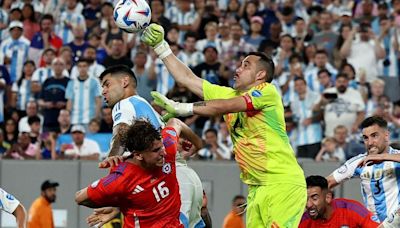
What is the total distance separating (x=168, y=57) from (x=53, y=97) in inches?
334

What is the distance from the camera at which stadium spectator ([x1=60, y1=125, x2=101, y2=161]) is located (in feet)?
58.8

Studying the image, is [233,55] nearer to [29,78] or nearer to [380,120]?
[29,78]

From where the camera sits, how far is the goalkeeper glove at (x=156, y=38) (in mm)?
10492

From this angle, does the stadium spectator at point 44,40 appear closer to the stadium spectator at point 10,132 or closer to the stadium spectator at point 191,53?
the stadium spectator at point 10,132

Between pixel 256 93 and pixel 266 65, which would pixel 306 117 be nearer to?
pixel 266 65

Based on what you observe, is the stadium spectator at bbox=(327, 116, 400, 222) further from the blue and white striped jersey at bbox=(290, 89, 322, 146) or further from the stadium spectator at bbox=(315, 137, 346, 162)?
the blue and white striped jersey at bbox=(290, 89, 322, 146)

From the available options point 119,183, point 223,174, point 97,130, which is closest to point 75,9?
point 97,130

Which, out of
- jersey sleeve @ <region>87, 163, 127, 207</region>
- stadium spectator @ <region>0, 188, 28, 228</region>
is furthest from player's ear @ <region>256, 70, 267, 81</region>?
stadium spectator @ <region>0, 188, 28, 228</region>

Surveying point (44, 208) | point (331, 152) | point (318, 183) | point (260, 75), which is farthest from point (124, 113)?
point (331, 152)

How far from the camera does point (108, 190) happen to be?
9.06 meters

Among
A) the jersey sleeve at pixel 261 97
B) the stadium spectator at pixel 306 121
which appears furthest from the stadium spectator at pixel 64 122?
the jersey sleeve at pixel 261 97

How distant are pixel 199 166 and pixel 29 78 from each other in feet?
11.4

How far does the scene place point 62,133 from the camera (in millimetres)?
18422

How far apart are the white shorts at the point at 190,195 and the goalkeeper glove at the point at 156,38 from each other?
46.7 inches
